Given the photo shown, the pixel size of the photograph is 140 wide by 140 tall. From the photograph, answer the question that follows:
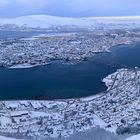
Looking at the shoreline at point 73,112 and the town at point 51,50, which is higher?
the town at point 51,50

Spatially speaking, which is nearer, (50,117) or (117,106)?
(50,117)

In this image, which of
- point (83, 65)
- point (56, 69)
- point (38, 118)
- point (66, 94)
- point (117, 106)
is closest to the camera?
point (38, 118)

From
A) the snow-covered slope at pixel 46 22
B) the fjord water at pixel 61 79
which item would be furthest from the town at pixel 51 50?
the snow-covered slope at pixel 46 22

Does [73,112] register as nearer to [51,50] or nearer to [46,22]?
[51,50]

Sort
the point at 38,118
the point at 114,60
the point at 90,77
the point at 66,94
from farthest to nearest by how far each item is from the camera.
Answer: the point at 114,60
the point at 90,77
the point at 66,94
the point at 38,118

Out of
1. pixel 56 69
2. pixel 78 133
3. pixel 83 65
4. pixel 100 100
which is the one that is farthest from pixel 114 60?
pixel 78 133

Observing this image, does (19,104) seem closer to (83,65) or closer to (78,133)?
(78,133)

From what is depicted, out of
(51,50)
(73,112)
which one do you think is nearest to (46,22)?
(51,50)

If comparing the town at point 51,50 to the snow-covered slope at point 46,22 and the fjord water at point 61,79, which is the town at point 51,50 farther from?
the snow-covered slope at point 46,22
